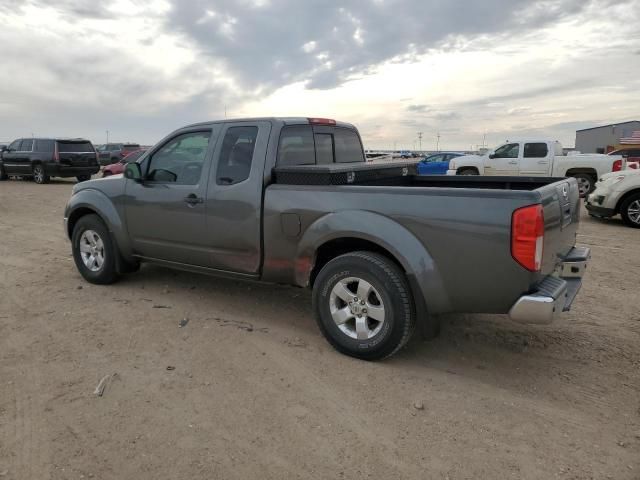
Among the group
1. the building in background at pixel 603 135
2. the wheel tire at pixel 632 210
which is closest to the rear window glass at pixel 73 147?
the wheel tire at pixel 632 210

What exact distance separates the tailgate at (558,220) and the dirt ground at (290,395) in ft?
2.78

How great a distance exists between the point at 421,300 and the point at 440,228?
20.6 inches

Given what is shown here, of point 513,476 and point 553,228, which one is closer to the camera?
point 513,476

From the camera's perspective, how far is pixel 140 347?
3896mm

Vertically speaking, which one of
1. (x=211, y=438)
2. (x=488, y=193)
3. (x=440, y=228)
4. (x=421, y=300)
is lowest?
(x=211, y=438)

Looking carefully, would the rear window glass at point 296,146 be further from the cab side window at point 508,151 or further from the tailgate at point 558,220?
the cab side window at point 508,151

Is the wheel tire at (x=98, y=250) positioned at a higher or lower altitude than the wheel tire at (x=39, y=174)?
lower

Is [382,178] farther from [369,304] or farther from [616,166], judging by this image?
[616,166]

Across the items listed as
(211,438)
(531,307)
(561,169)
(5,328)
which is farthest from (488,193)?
(561,169)

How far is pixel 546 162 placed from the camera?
15008 mm

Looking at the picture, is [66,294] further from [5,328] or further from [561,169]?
[561,169]

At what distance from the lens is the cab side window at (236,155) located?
4.27 metres

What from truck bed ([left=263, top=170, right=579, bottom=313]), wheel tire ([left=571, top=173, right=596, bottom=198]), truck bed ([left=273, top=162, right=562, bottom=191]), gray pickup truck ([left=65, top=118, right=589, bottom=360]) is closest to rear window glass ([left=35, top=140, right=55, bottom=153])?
gray pickup truck ([left=65, top=118, right=589, bottom=360])

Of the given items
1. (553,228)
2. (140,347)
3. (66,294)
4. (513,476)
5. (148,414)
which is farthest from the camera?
(66,294)
